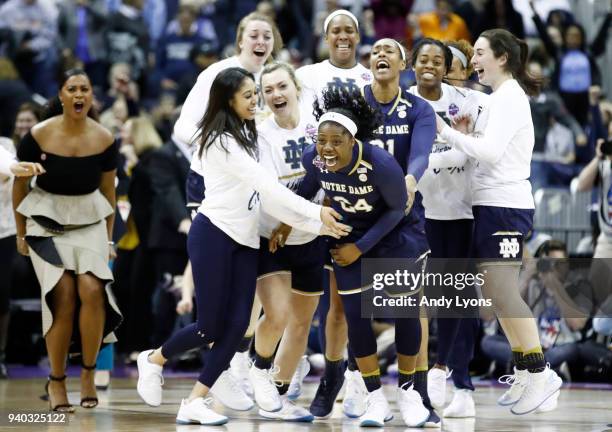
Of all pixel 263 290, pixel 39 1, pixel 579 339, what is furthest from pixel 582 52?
pixel 263 290

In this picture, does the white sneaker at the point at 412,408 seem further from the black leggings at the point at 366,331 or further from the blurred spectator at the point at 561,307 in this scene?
the blurred spectator at the point at 561,307

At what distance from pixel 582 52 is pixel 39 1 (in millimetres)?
6196

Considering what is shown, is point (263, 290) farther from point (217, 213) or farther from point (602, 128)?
point (602, 128)

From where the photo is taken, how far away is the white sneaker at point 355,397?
23.0 ft

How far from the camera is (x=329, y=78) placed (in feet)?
24.6

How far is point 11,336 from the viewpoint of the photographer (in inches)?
438

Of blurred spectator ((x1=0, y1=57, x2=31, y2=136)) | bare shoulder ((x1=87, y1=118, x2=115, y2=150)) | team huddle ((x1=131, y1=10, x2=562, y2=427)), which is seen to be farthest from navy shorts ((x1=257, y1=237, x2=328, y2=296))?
blurred spectator ((x1=0, y1=57, x2=31, y2=136))

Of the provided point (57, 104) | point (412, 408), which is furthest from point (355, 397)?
point (57, 104)

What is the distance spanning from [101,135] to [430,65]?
2073 mm

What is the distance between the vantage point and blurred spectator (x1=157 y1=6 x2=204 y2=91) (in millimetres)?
14023

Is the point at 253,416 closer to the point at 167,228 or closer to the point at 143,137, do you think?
the point at 167,228

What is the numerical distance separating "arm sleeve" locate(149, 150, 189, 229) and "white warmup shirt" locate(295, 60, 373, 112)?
10.6 feet

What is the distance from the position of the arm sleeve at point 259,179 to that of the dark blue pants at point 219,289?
317mm

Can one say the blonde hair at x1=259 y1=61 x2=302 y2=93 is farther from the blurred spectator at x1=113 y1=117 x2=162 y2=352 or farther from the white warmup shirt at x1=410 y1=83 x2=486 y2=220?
the blurred spectator at x1=113 y1=117 x2=162 y2=352
